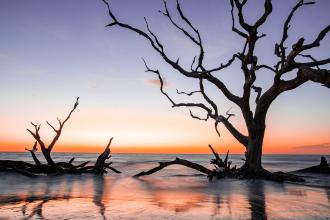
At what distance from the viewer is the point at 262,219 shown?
4.79 metres

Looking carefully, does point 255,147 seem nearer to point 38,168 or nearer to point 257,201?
point 257,201

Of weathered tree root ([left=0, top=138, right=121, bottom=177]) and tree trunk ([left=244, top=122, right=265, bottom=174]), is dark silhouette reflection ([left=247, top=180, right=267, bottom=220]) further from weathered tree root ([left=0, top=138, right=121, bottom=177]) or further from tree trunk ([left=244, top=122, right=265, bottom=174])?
weathered tree root ([left=0, top=138, right=121, bottom=177])

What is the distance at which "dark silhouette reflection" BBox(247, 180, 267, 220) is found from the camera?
201 inches

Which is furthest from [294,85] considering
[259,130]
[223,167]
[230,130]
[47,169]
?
[47,169]

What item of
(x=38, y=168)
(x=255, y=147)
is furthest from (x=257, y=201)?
(x=38, y=168)

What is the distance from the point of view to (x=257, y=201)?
675 centimetres

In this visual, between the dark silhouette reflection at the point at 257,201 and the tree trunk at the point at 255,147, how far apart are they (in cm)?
126

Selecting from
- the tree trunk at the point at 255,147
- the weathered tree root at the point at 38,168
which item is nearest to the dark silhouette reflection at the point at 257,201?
the tree trunk at the point at 255,147

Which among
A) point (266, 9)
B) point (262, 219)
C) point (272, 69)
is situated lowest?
point (262, 219)

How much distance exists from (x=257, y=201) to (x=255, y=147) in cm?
503

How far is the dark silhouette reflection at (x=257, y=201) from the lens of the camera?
5.10 metres

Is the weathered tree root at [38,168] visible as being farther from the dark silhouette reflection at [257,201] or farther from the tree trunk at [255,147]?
the dark silhouette reflection at [257,201]

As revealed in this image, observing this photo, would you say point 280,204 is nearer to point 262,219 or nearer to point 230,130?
point 262,219

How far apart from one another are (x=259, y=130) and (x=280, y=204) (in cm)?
548
